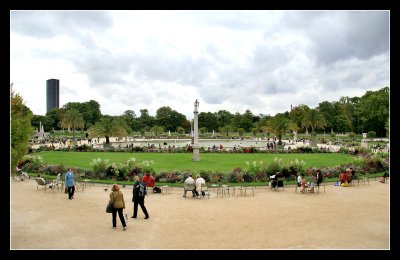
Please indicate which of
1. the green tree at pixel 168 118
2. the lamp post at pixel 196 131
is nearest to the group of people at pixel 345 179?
the lamp post at pixel 196 131

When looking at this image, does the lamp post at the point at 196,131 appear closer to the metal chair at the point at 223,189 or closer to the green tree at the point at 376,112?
the metal chair at the point at 223,189

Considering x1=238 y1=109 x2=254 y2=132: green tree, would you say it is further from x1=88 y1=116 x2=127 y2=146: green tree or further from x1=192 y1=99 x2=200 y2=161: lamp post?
x1=192 y1=99 x2=200 y2=161: lamp post

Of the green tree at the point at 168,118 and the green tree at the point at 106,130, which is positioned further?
the green tree at the point at 168,118

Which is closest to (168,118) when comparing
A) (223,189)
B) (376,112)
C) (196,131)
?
(376,112)

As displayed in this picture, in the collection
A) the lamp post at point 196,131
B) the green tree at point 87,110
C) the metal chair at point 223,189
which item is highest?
the green tree at point 87,110

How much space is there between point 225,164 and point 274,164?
8126mm

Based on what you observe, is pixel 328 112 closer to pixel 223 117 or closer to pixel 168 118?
pixel 223 117

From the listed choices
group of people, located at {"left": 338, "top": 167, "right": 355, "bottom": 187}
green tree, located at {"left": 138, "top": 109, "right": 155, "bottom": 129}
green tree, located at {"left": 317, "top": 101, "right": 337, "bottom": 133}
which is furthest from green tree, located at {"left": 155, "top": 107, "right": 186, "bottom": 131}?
group of people, located at {"left": 338, "top": 167, "right": 355, "bottom": 187}

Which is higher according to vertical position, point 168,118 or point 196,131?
point 168,118

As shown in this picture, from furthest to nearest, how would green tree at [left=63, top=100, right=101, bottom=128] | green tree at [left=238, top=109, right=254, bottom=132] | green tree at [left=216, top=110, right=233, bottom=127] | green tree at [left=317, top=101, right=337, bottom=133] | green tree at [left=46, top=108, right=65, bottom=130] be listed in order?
1. green tree at [left=63, top=100, right=101, bottom=128]
2. green tree at [left=216, top=110, right=233, bottom=127]
3. green tree at [left=46, top=108, right=65, bottom=130]
4. green tree at [left=238, top=109, right=254, bottom=132]
5. green tree at [left=317, top=101, right=337, bottom=133]

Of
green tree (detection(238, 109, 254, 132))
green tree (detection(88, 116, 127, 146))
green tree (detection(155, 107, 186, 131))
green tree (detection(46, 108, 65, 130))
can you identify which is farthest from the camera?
green tree (detection(155, 107, 186, 131))
